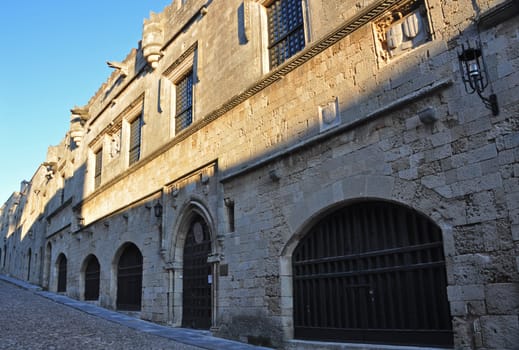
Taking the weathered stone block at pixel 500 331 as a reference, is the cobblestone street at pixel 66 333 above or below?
below

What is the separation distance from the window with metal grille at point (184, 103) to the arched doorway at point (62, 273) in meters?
10.6

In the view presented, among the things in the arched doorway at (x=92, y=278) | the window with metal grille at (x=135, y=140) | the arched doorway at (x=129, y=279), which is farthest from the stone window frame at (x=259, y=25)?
the arched doorway at (x=92, y=278)

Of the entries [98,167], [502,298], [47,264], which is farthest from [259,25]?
[47,264]

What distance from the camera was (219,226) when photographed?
7.84 meters

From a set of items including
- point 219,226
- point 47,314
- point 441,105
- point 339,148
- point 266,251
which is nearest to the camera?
point 441,105

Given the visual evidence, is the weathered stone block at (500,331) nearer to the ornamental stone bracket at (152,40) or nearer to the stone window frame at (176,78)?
the stone window frame at (176,78)

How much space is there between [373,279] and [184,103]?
6.67m

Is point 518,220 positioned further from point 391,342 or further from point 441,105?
point 391,342

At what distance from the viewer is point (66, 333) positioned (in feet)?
23.7

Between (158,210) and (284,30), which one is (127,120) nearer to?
(158,210)

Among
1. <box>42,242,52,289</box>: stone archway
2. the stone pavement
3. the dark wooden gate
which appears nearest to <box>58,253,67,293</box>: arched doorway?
<box>42,242,52,289</box>: stone archway

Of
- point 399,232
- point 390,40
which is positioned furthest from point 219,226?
point 390,40

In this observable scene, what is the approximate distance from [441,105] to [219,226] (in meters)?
4.42

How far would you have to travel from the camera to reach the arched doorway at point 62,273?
1755 cm
